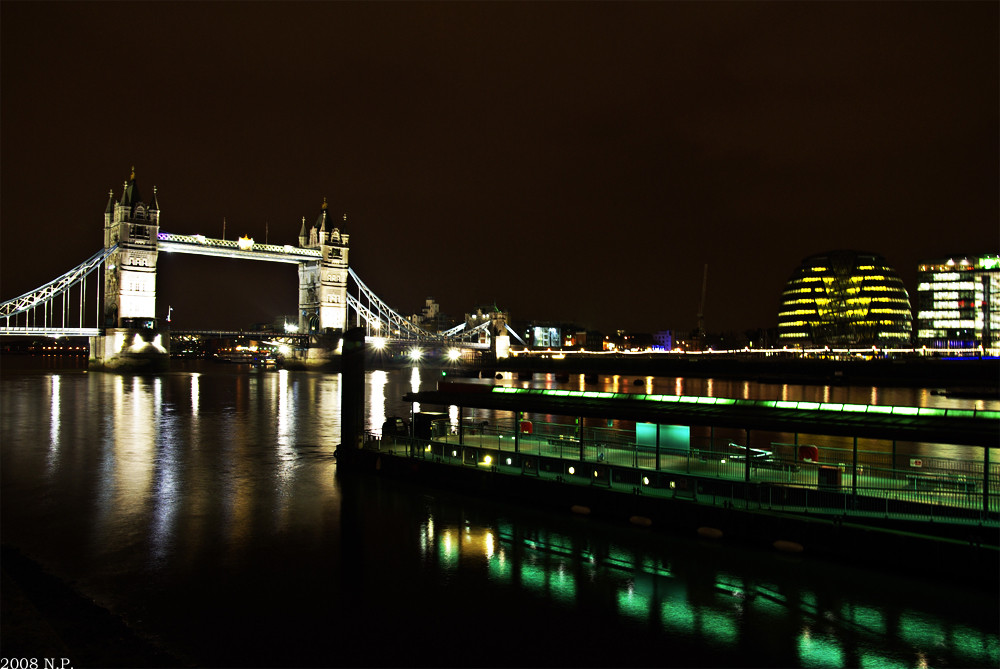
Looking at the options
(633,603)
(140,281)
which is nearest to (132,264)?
(140,281)

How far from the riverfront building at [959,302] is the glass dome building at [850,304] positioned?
6.36 metres

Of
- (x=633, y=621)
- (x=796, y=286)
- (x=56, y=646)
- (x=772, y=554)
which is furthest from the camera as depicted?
(x=796, y=286)

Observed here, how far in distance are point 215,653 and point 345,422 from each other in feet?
51.8

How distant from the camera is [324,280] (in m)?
134

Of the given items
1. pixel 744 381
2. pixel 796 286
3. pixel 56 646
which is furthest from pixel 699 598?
pixel 796 286

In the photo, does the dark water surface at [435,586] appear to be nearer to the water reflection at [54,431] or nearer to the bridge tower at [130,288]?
the water reflection at [54,431]

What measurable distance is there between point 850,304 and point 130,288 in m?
161

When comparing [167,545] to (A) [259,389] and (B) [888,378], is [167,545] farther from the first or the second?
(B) [888,378]

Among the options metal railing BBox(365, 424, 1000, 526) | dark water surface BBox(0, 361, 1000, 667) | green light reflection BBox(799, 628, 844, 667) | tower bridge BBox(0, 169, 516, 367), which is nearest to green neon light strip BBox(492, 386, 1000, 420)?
metal railing BBox(365, 424, 1000, 526)

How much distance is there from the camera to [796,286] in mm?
196750

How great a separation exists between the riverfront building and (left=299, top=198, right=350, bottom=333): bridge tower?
467 ft

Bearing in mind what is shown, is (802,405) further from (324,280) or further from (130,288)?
(324,280)

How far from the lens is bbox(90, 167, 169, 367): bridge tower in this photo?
103688 millimetres

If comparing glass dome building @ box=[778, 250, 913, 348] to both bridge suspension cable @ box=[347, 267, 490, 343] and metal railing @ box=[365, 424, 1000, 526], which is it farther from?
metal railing @ box=[365, 424, 1000, 526]
